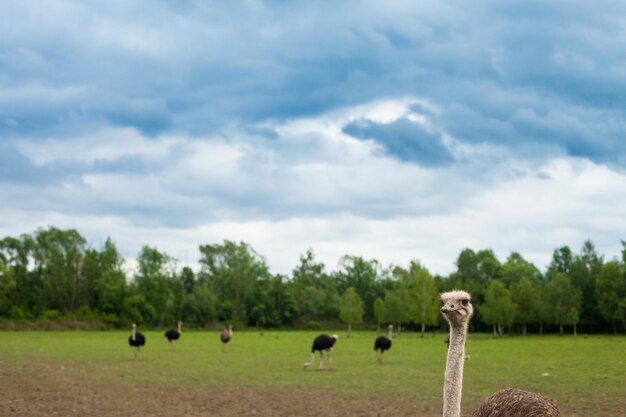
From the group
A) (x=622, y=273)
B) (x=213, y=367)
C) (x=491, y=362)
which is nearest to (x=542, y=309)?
(x=622, y=273)

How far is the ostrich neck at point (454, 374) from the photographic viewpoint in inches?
239

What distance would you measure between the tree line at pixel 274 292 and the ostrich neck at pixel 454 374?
7352 centimetres

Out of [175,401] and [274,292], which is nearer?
[175,401]

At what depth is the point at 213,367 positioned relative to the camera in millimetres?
29047

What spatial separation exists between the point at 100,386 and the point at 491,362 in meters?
18.2

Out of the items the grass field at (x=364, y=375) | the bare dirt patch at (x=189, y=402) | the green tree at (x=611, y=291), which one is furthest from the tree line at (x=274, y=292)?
the bare dirt patch at (x=189, y=402)

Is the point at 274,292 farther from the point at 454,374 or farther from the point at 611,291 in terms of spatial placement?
the point at 454,374

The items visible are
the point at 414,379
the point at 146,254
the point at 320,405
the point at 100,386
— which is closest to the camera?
the point at 320,405

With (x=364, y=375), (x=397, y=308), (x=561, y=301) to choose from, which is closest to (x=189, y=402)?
(x=364, y=375)

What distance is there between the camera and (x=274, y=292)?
379 feet

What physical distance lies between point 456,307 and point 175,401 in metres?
14.0

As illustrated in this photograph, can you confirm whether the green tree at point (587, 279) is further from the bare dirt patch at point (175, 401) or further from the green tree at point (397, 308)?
the bare dirt patch at point (175, 401)

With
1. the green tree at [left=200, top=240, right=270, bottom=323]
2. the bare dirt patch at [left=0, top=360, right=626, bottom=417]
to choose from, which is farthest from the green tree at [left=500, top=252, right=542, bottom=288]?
the bare dirt patch at [left=0, top=360, right=626, bottom=417]

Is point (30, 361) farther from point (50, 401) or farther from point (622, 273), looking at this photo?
point (622, 273)
